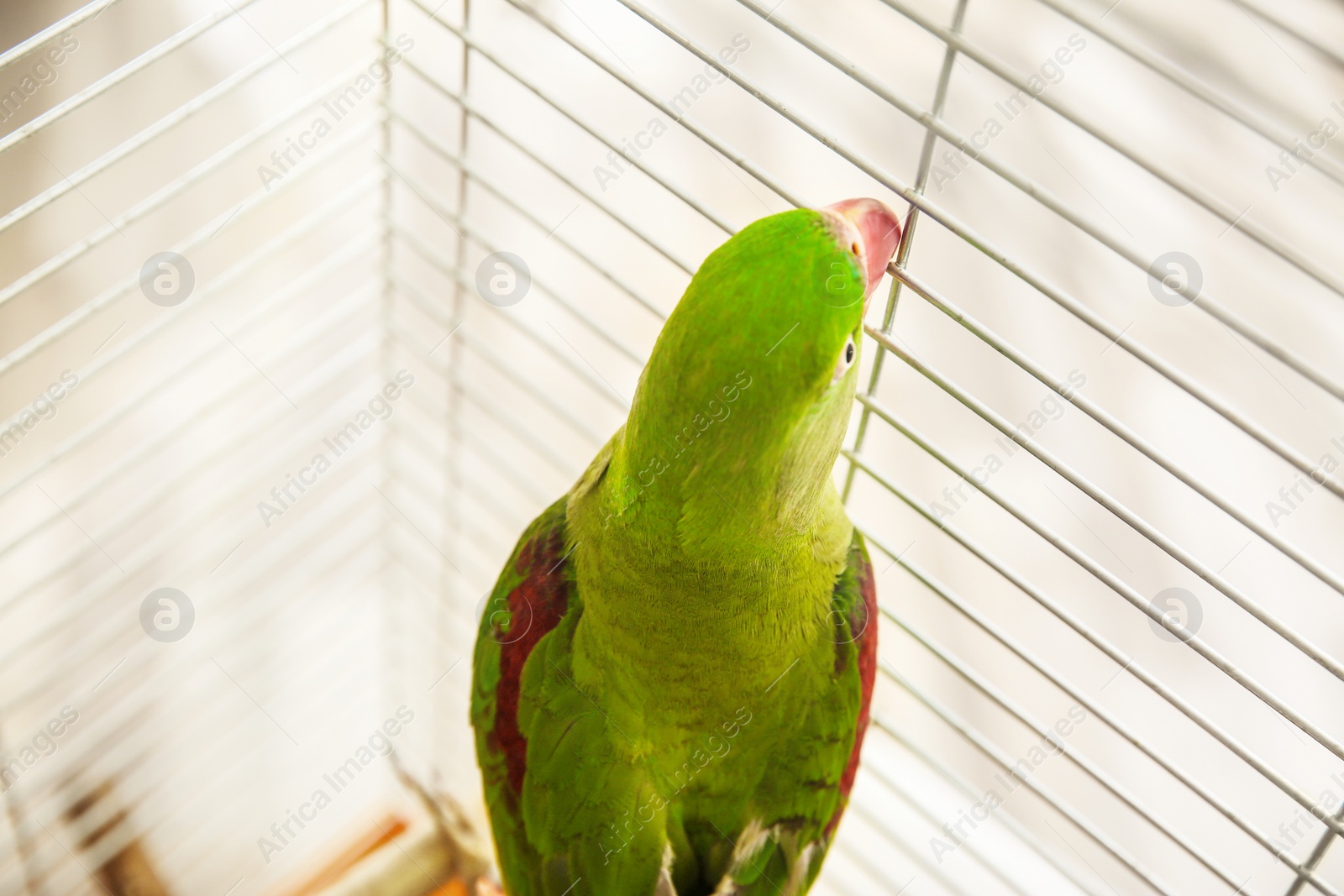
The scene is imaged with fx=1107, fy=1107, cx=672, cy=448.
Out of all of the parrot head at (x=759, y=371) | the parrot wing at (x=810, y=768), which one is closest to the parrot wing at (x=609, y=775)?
the parrot wing at (x=810, y=768)

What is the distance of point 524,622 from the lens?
87cm

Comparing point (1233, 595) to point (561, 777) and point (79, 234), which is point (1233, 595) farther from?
point (79, 234)

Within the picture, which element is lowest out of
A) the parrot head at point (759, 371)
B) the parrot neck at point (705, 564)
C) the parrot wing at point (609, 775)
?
the parrot wing at point (609, 775)

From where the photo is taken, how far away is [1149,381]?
1.44 meters

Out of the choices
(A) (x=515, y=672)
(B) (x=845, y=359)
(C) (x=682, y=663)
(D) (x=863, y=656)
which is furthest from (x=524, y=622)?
(B) (x=845, y=359)

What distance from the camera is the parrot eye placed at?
0.63 meters

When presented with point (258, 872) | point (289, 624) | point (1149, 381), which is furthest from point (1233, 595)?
point (258, 872)

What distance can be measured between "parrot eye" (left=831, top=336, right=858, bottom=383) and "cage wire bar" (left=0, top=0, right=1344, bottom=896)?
47cm

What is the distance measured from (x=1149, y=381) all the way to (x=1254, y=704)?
428 millimetres

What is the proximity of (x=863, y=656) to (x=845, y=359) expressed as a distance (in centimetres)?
28

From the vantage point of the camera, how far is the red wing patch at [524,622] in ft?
2.82

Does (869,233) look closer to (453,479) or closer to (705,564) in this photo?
(705,564)

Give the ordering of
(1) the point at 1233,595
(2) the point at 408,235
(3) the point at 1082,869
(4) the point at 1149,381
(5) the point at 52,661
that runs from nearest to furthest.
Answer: (1) the point at 1233,595
(2) the point at 408,235
(5) the point at 52,661
(3) the point at 1082,869
(4) the point at 1149,381

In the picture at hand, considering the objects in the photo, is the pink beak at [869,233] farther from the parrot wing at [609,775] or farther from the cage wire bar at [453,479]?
the cage wire bar at [453,479]
